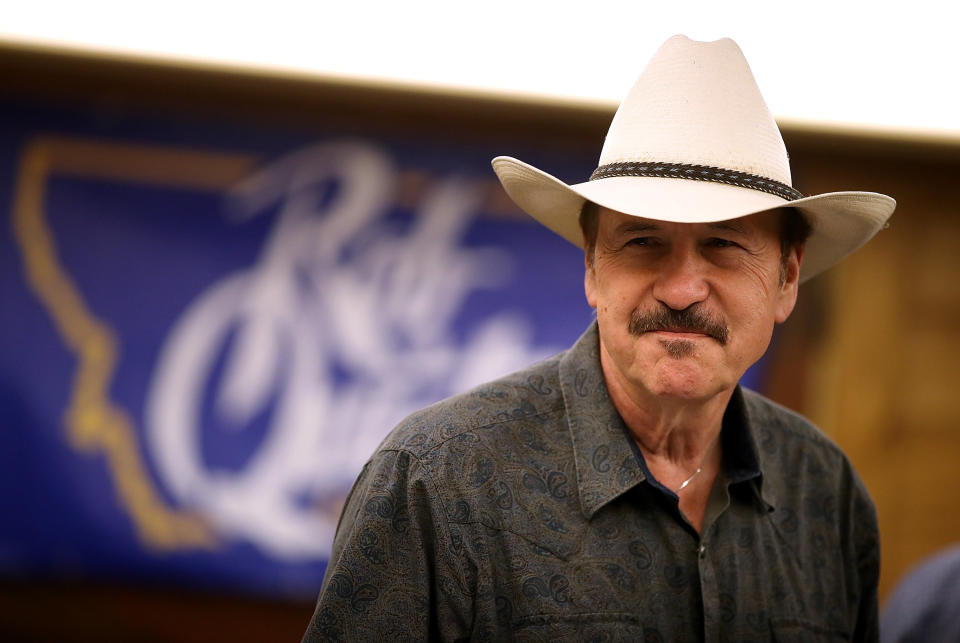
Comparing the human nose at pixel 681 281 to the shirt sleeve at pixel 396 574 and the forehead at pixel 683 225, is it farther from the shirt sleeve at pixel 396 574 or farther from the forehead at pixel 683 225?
the shirt sleeve at pixel 396 574

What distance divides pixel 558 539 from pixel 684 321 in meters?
0.43

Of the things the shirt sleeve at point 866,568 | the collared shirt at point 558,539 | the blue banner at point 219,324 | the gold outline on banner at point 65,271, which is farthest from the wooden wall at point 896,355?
the gold outline on banner at point 65,271

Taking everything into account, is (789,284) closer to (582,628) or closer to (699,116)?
(699,116)

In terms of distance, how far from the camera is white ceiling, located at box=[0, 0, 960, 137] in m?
3.20

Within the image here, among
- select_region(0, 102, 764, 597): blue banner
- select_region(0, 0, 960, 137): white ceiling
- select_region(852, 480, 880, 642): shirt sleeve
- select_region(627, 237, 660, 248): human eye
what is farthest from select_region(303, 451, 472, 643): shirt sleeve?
select_region(0, 0, 960, 137): white ceiling

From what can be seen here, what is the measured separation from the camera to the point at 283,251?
3.53 meters

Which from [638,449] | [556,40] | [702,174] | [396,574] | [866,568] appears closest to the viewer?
[396,574]

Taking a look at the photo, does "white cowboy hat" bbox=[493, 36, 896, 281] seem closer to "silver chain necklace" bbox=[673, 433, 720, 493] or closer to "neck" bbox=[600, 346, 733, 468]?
"neck" bbox=[600, 346, 733, 468]

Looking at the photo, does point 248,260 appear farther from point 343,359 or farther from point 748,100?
point 748,100

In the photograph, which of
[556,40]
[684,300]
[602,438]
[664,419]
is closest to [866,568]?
[664,419]

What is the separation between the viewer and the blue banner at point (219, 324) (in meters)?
3.41

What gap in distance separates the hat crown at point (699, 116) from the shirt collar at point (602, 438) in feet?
1.28

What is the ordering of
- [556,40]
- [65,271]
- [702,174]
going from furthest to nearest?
[65,271] < [556,40] < [702,174]

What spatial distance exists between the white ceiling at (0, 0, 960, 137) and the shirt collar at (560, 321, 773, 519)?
1751 millimetres
